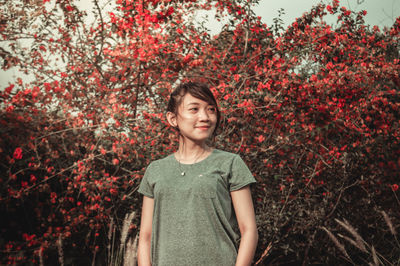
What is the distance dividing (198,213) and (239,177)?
22 cm

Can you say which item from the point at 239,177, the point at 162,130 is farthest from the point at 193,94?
the point at 162,130

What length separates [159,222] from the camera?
156 centimetres

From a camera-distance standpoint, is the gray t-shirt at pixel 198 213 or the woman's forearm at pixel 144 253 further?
the woman's forearm at pixel 144 253

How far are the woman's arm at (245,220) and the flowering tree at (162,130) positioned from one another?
2249 millimetres

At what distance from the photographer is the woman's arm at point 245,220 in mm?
1433

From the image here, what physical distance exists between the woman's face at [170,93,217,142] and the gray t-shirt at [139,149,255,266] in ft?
0.39

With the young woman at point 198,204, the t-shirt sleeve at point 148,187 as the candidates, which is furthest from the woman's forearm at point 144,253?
the t-shirt sleeve at point 148,187

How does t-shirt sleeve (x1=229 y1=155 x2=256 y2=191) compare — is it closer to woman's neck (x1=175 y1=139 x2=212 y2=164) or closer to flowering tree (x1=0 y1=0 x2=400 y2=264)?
woman's neck (x1=175 y1=139 x2=212 y2=164)

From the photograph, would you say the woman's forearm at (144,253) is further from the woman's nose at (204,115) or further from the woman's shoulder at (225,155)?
the woman's nose at (204,115)

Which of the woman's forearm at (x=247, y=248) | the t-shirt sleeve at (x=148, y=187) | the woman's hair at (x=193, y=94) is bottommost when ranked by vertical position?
the woman's forearm at (x=247, y=248)

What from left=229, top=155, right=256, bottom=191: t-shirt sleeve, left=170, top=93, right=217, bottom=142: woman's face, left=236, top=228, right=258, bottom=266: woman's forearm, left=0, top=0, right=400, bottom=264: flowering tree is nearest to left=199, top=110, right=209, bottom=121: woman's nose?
left=170, top=93, right=217, bottom=142: woman's face

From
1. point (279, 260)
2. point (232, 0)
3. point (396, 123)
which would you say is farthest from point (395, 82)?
point (279, 260)

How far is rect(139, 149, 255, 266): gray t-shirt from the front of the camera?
4.70ft

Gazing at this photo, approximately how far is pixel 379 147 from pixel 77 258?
4.02 meters
